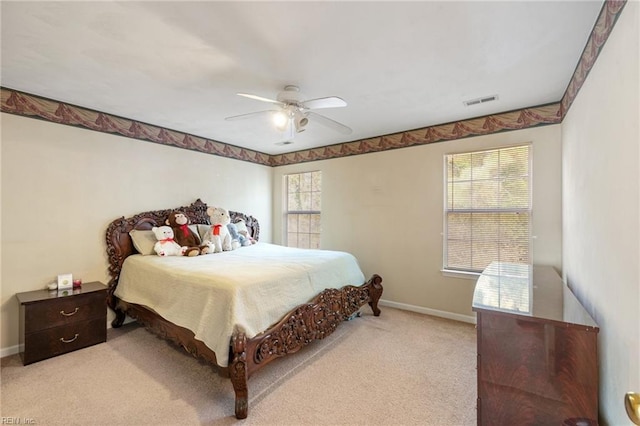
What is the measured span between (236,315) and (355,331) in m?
1.70

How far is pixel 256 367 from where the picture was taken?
79.3 inches

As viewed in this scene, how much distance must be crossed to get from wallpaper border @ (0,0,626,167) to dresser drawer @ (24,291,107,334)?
6.06 ft

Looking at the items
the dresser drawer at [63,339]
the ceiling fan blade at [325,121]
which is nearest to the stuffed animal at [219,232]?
the dresser drawer at [63,339]

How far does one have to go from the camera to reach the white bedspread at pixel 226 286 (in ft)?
6.71

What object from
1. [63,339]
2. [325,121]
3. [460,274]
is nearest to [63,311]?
[63,339]

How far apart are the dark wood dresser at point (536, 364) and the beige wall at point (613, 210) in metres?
0.10

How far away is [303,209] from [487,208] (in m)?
2.97

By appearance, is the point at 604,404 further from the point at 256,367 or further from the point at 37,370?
the point at 37,370

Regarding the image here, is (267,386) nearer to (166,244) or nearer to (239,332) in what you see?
(239,332)

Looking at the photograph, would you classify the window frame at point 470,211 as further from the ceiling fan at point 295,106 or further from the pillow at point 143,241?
the pillow at point 143,241

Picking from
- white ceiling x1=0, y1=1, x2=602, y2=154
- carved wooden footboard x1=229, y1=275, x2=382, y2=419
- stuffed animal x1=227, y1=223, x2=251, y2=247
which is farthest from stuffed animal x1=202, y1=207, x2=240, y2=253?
carved wooden footboard x1=229, y1=275, x2=382, y2=419

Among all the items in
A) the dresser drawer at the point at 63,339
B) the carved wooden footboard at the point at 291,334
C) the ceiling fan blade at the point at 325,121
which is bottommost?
the dresser drawer at the point at 63,339

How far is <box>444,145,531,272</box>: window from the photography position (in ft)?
10.3

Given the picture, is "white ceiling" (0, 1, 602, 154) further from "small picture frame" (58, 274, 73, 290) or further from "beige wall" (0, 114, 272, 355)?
"small picture frame" (58, 274, 73, 290)
